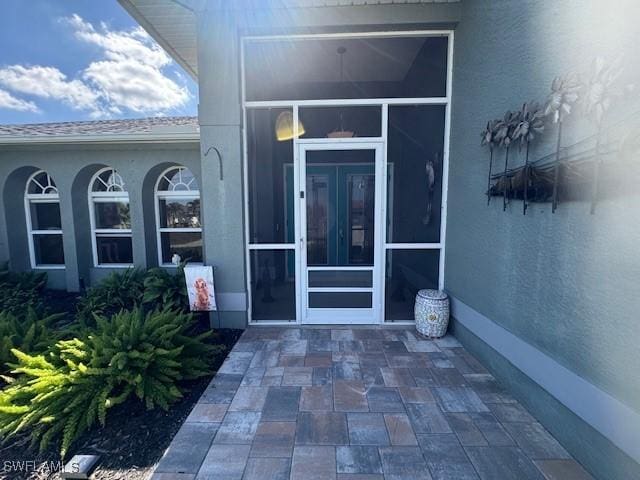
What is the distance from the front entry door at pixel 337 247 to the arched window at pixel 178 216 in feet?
9.16

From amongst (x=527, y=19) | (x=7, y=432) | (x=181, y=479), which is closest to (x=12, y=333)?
(x=7, y=432)

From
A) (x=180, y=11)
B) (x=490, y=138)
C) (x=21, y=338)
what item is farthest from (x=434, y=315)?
(x=180, y=11)

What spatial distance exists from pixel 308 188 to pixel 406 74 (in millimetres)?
2660

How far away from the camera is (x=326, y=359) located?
3191 millimetres

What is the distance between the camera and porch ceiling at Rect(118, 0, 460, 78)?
341 centimetres

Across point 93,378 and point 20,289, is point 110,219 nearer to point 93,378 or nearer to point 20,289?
point 20,289

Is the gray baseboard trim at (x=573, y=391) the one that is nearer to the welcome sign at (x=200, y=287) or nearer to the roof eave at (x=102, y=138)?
the welcome sign at (x=200, y=287)

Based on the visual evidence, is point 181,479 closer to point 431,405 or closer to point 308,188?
point 431,405

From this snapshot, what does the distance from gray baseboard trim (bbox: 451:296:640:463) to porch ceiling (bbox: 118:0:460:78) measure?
3.82m

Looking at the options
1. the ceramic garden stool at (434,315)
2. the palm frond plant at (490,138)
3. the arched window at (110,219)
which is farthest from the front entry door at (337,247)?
the arched window at (110,219)

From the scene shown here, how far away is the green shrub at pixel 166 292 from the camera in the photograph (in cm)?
406

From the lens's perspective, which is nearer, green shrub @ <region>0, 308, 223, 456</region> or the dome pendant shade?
green shrub @ <region>0, 308, 223, 456</region>

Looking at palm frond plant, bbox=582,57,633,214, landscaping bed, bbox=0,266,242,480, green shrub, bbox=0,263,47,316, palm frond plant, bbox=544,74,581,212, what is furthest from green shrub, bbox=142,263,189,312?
palm frond plant, bbox=582,57,633,214

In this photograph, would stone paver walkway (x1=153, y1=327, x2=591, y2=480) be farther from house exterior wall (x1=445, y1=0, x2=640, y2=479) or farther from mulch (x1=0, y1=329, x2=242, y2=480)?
house exterior wall (x1=445, y1=0, x2=640, y2=479)
